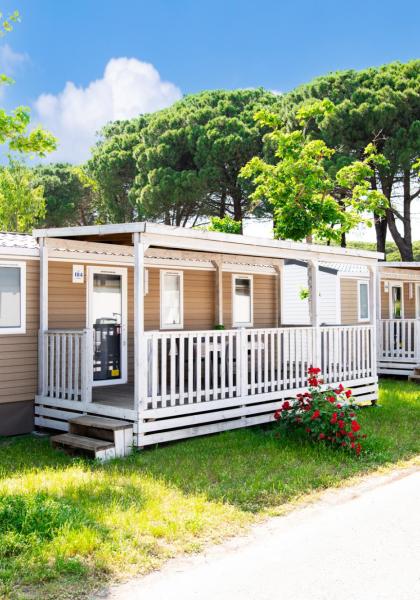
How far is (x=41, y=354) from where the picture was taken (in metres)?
8.52

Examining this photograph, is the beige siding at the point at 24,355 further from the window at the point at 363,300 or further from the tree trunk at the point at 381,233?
the tree trunk at the point at 381,233

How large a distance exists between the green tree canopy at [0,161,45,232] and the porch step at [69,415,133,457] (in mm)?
19293

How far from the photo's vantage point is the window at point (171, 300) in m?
10.5

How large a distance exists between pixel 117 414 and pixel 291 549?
3464mm

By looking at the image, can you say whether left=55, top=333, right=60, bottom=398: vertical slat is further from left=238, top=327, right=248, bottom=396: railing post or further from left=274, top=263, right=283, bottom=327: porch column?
left=274, top=263, right=283, bottom=327: porch column

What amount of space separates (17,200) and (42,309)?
18.4 m

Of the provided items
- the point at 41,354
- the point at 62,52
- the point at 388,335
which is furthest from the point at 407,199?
the point at 41,354

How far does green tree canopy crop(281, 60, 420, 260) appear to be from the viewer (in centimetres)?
2275

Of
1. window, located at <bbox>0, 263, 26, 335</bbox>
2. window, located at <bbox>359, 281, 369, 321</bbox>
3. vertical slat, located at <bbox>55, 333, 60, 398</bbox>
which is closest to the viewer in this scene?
vertical slat, located at <bbox>55, 333, 60, 398</bbox>

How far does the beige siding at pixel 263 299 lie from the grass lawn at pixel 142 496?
13.3 ft

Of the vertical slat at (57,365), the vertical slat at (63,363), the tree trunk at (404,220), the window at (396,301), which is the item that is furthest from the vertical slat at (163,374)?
the tree trunk at (404,220)

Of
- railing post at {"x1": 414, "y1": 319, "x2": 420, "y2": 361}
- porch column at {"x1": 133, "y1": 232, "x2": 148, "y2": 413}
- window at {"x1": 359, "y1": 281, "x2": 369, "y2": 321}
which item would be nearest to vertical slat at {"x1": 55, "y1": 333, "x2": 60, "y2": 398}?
porch column at {"x1": 133, "y1": 232, "x2": 148, "y2": 413}

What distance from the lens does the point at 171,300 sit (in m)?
10.6

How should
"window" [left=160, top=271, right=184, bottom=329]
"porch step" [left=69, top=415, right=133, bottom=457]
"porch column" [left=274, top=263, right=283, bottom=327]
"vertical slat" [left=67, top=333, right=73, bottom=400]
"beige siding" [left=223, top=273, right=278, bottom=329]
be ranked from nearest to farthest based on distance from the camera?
"porch step" [left=69, top=415, right=133, bottom=457], "vertical slat" [left=67, top=333, right=73, bottom=400], "window" [left=160, top=271, right=184, bottom=329], "beige siding" [left=223, top=273, right=278, bottom=329], "porch column" [left=274, top=263, right=283, bottom=327]
